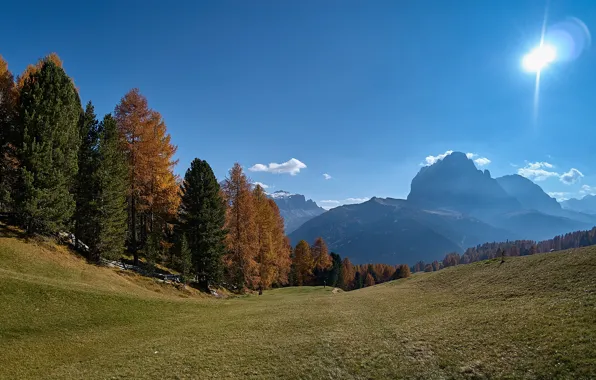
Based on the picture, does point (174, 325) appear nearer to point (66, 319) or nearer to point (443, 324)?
point (66, 319)

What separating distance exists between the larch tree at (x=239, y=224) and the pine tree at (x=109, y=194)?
1605 cm

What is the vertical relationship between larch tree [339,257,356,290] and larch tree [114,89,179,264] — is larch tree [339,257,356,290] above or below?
below

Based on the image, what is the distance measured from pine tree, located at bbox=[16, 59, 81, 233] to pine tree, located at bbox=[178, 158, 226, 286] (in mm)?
14402

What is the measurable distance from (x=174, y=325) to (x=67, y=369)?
8.63 meters

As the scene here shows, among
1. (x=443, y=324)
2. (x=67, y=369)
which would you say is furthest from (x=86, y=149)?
(x=443, y=324)

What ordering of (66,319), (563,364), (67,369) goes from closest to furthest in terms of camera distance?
1. (563,364)
2. (67,369)
3. (66,319)

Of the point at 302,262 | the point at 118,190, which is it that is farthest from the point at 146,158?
the point at 302,262

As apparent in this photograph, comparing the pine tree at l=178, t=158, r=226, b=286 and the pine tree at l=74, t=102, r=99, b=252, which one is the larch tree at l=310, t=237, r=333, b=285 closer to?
the pine tree at l=178, t=158, r=226, b=286

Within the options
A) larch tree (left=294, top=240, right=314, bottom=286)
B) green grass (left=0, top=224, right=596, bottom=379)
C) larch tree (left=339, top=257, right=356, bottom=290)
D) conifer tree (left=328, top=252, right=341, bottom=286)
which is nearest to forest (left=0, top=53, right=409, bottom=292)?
green grass (left=0, top=224, right=596, bottom=379)

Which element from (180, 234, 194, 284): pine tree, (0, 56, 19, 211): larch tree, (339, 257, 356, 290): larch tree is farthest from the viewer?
(339, 257, 356, 290): larch tree

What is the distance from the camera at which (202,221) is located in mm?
44594

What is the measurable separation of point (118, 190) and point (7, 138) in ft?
39.9

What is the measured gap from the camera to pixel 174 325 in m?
24.1

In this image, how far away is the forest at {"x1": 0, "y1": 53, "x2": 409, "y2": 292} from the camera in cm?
3180
